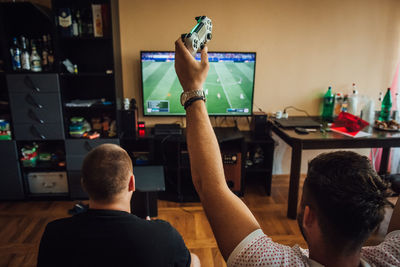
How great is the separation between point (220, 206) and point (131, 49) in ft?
9.23

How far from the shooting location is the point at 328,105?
131 inches

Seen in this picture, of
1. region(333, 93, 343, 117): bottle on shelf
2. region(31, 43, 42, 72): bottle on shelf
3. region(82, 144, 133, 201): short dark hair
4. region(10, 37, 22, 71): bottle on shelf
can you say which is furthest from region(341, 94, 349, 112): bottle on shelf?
region(10, 37, 22, 71): bottle on shelf

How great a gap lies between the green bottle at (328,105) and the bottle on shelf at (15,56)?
312 centimetres

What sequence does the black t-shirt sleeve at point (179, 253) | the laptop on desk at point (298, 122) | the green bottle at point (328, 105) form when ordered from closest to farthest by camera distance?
the black t-shirt sleeve at point (179, 253), the laptop on desk at point (298, 122), the green bottle at point (328, 105)

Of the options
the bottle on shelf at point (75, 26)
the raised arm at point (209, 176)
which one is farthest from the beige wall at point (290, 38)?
the raised arm at point (209, 176)

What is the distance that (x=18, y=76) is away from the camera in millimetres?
2688

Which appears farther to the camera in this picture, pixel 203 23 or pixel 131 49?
pixel 131 49

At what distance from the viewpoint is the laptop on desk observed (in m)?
2.89

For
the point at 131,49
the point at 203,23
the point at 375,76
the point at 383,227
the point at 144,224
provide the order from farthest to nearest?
the point at 375,76, the point at 131,49, the point at 383,227, the point at 144,224, the point at 203,23

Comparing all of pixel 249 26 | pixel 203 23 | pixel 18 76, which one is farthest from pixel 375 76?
pixel 18 76

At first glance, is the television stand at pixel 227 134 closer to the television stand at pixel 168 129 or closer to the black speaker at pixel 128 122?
the television stand at pixel 168 129

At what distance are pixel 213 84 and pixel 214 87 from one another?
0.11 feet

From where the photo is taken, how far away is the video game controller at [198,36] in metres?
0.72

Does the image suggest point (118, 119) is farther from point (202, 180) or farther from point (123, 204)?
point (202, 180)
